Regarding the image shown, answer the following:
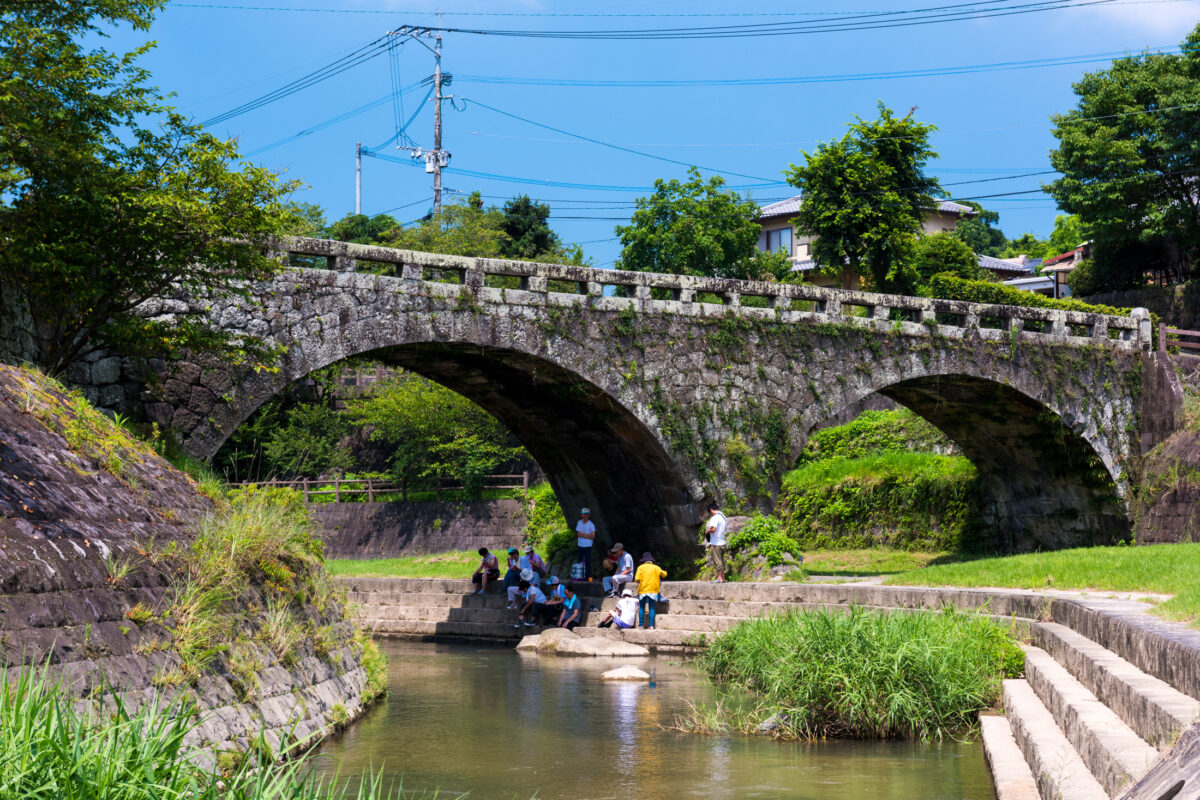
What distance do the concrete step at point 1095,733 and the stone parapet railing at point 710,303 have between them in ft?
33.8

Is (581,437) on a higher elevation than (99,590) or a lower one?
higher

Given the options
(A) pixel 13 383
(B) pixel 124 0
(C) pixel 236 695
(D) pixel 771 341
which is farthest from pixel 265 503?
(D) pixel 771 341

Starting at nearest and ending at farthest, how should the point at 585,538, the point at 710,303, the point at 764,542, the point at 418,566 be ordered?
the point at 764,542
the point at 710,303
the point at 585,538
the point at 418,566

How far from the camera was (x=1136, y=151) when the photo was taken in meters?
34.0

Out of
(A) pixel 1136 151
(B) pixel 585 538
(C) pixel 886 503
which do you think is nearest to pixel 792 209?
(A) pixel 1136 151

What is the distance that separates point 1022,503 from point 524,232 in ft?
82.5

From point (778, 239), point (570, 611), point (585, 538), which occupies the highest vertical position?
point (778, 239)

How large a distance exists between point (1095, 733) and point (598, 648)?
10.6 meters

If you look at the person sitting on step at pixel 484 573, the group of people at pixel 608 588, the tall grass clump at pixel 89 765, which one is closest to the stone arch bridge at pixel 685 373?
the group of people at pixel 608 588

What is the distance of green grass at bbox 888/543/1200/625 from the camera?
12195 millimetres

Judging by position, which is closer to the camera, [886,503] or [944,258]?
[886,503]

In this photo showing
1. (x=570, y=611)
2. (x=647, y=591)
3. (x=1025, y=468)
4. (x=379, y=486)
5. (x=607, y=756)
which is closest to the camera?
(x=607, y=756)

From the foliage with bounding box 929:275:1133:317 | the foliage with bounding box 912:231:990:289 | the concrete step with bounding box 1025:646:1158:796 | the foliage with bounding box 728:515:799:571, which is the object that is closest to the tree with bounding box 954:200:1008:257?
the foliage with bounding box 912:231:990:289

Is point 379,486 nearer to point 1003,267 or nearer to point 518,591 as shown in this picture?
point 518,591
